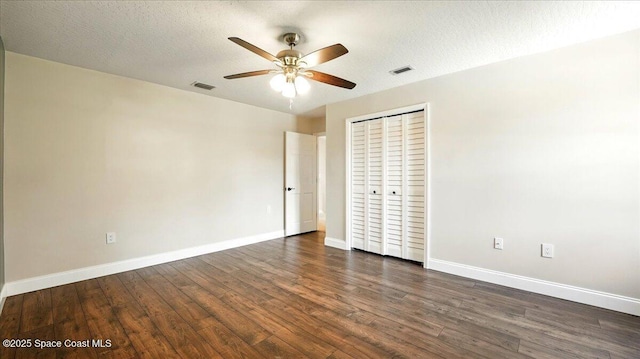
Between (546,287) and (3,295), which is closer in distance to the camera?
(3,295)

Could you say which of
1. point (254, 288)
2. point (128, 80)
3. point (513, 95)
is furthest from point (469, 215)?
point (128, 80)

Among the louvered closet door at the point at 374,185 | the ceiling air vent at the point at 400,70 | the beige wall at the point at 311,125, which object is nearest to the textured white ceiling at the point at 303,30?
the ceiling air vent at the point at 400,70

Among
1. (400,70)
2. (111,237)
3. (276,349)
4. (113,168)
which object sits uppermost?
(400,70)

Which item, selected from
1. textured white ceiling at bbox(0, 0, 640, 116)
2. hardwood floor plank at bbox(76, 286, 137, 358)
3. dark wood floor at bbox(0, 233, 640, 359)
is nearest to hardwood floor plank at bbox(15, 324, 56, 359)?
dark wood floor at bbox(0, 233, 640, 359)

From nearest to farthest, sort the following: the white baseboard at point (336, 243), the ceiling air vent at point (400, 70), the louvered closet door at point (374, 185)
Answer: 1. the ceiling air vent at point (400, 70)
2. the louvered closet door at point (374, 185)
3. the white baseboard at point (336, 243)

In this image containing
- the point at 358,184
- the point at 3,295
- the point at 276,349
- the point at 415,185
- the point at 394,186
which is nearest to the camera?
the point at 276,349

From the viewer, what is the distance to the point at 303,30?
2.16 meters

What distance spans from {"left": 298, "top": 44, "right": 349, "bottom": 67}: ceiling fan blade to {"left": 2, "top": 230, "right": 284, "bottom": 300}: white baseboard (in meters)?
3.10

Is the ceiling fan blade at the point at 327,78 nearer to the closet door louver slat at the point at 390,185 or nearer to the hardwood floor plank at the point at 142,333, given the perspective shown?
the closet door louver slat at the point at 390,185

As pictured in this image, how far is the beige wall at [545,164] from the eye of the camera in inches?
87.5

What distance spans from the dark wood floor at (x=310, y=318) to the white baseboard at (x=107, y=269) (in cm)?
11

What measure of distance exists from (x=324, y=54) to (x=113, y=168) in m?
2.87

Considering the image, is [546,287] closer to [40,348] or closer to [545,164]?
[545,164]

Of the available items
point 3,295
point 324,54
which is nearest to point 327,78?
point 324,54
